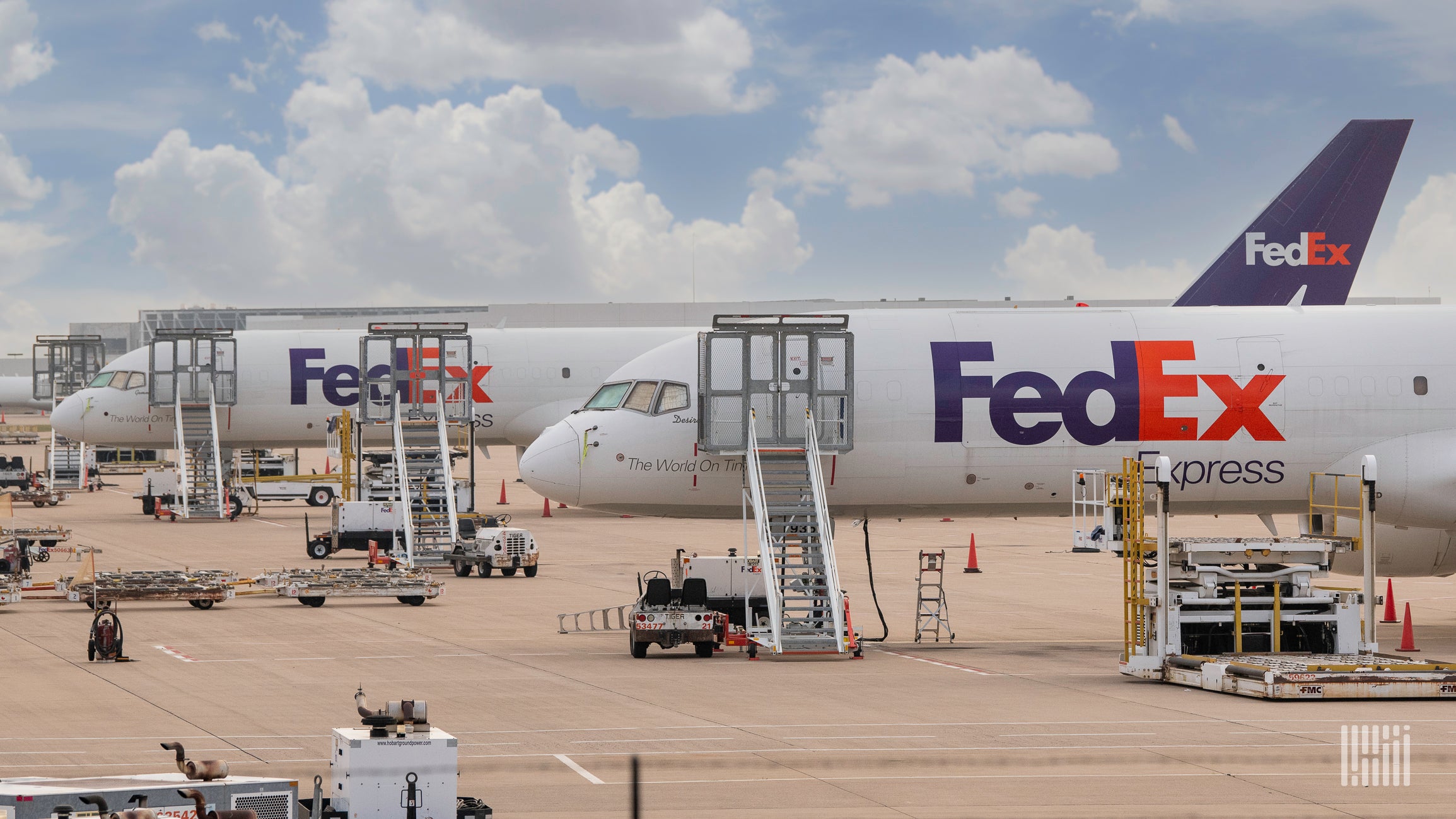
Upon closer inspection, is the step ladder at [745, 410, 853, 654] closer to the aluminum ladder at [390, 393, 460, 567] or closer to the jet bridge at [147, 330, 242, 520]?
the aluminum ladder at [390, 393, 460, 567]

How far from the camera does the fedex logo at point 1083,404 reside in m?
27.5

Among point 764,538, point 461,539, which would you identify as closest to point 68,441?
point 461,539

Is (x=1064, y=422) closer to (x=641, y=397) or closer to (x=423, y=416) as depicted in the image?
(x=641, y=397)

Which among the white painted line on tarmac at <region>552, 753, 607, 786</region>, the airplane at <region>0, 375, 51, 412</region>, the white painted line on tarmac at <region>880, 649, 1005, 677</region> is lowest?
the white painted line on tarmac at <region>552, 753, 607, 786</region>

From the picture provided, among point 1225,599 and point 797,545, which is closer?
point 1225,599

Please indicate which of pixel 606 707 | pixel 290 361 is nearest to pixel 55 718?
pixel 606 707

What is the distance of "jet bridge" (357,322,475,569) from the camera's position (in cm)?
4206

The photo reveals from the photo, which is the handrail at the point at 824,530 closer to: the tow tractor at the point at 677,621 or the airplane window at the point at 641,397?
the tow tractor at the point at 677,621

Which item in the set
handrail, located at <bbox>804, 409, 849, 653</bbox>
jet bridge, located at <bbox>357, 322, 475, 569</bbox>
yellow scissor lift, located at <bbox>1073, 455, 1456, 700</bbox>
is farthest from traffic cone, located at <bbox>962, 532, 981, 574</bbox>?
yellow scissor lift, located at <bbox>1073, 455, 1456, 700</bbox>

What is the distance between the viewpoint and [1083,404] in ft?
90.3

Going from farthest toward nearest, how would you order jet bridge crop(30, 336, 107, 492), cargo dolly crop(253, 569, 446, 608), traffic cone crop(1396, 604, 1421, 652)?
1. jet bridge crop(30, 336, 107, 492)
2. cargo dolly crop(253, 569, 446, 608)
3. traffic cone crop(1396, 604, 1421, 652)

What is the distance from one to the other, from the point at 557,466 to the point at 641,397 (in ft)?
6.10

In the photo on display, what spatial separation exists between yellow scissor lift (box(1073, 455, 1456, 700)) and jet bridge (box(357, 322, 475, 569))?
68.0ft

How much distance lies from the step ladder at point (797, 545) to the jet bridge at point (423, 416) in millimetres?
15244
